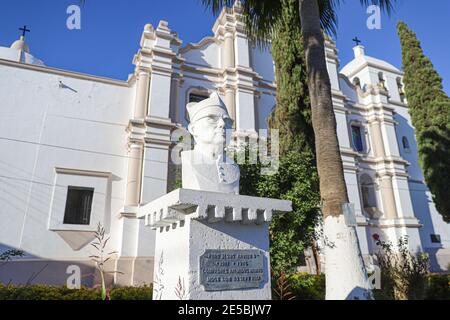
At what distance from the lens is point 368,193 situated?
18.1 meters

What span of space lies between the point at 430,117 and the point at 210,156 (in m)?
16.5

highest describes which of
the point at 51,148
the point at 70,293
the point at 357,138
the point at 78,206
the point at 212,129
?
the point at 357,138

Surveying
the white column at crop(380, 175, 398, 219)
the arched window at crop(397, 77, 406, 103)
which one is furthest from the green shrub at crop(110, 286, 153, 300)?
the arched window at crop(397, 77, 406, 103)

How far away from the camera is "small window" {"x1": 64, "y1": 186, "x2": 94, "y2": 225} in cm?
1206

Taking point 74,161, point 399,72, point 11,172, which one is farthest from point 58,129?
point 399,72

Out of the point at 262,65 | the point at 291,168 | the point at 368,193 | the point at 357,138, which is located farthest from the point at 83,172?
the point at 357,138

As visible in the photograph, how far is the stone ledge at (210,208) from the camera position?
3299 millimetres

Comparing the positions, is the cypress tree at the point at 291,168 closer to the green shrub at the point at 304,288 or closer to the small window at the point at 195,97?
the green shrub at the point at 304,288

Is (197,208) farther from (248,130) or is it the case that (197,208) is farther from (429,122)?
(429,122)

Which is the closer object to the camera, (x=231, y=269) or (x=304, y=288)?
(x=231, y=269)

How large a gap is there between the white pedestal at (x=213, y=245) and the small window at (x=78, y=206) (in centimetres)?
945

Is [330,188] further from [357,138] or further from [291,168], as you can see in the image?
[357,138]

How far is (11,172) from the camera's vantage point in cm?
1168

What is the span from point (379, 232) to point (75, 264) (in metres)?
14.5
